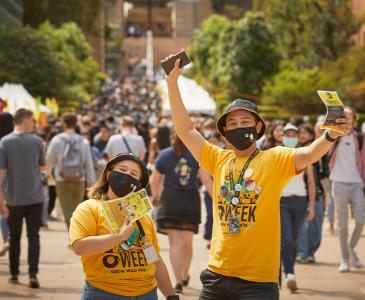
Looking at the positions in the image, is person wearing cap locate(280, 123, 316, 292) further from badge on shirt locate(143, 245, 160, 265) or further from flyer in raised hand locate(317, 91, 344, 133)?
badge on shirt locate(143, 245, 160, 265)

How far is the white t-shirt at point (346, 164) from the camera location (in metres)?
11.6

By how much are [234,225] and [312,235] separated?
7.13 meters

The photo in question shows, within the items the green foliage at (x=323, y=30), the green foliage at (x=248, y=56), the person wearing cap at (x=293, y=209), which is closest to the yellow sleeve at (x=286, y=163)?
the person wearing cap at (x=293, y=209)

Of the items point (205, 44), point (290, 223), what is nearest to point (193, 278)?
point (290, 223)

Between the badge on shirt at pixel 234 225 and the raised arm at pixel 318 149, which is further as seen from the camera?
the badge on shirt at pixel 234 225

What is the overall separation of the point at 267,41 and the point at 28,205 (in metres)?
46.5

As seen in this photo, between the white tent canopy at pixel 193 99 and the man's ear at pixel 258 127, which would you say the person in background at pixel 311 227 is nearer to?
the man's ear at pixel 258 127

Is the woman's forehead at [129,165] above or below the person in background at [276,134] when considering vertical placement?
above

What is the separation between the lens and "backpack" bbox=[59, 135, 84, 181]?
13078mm

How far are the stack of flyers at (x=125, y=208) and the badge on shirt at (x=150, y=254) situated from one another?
7.9 inches

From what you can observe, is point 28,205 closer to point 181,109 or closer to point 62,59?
point 181,109

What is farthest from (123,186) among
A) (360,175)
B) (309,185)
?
(360,175)

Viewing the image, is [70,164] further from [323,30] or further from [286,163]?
[323,30]

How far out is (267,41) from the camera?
5600 cm
